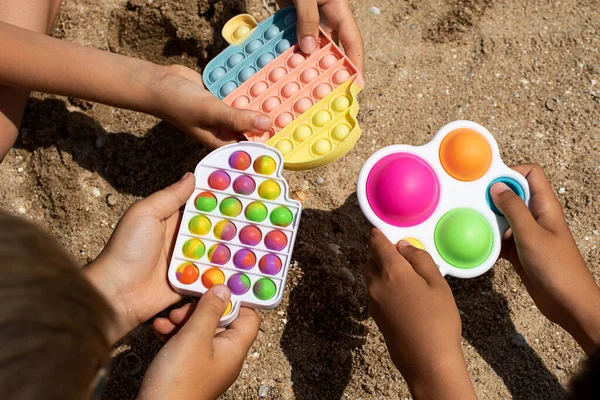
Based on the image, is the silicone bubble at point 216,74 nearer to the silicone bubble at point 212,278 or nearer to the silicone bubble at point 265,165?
the silicone bubble at point 265,165

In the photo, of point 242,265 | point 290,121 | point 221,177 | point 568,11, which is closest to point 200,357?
point 242,265

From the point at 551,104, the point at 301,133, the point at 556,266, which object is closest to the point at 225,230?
the point at 301,133

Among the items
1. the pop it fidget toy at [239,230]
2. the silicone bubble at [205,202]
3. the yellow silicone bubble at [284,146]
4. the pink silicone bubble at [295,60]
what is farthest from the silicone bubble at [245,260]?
the pink silicone bubble at [295,60]

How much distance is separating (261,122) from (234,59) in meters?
0.21

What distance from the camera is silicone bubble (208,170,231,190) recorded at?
40.2 inches

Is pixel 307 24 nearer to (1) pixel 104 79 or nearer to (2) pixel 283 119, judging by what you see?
(2) pixel 283 119

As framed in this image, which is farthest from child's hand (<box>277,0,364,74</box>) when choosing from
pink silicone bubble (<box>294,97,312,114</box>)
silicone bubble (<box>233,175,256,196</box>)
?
silicone bubble (<box>233,175,256,196</box>)

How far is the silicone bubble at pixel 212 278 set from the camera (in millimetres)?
973

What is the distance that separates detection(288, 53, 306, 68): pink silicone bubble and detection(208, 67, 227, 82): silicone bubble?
0.49ft

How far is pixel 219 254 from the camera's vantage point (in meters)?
0.99

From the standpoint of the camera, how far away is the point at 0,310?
21.2 inches

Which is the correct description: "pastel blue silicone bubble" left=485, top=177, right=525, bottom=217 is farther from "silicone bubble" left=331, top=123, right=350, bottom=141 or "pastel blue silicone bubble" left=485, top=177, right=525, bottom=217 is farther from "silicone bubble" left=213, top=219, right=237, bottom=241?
"silicone bubble" left=213, top=219, right=237, bottom=241

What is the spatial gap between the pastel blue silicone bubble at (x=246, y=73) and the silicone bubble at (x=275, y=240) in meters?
0.36

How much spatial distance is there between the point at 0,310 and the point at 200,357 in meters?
0.42
